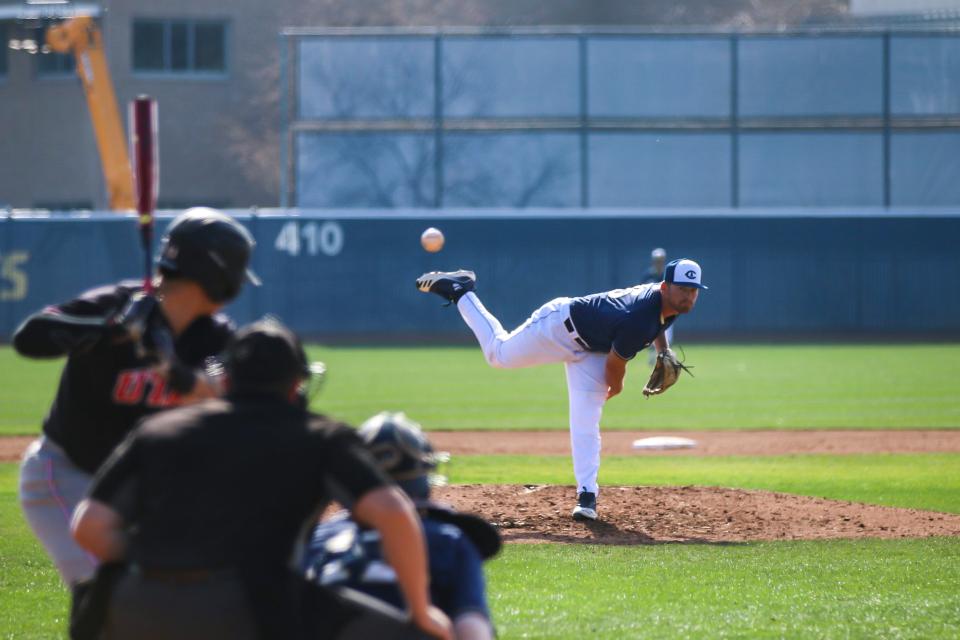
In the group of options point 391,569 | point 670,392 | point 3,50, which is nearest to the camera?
point 391,569

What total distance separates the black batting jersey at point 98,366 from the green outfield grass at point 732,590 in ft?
6.64

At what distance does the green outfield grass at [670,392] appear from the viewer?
1515 cm

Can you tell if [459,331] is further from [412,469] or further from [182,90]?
[412,469]

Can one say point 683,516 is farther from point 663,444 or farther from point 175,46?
point 175,46

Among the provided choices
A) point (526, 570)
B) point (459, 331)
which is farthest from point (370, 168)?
point (526, 570)

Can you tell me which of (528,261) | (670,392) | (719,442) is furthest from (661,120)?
(719,442)

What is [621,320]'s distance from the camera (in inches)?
307

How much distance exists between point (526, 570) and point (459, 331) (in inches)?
929

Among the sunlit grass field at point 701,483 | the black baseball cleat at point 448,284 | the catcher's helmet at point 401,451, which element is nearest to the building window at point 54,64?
the sunlit grass field at point 701,483

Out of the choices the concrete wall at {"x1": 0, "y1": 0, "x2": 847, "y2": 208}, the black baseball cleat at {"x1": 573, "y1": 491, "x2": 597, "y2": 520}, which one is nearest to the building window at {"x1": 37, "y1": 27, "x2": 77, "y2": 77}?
the concrete wall at {"x1": 0, "y1": 0, "x2": 847, "y2": 208}

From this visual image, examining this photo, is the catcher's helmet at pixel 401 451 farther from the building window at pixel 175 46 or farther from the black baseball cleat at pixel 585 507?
the building window at pixel 175 46

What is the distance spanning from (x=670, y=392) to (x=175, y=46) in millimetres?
26800

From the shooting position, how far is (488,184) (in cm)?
3378

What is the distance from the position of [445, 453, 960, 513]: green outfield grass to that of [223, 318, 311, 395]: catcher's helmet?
6.76 m
